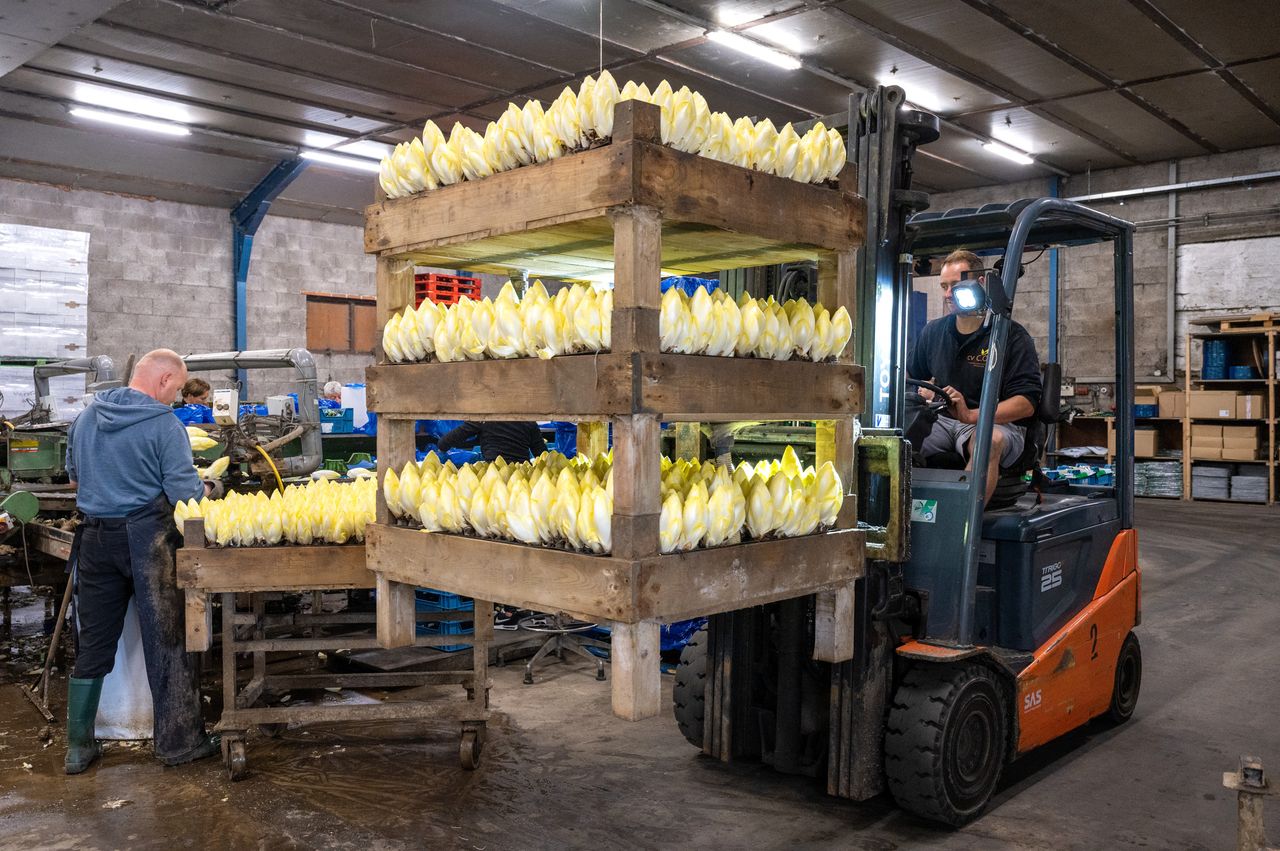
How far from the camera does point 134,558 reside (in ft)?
16.7

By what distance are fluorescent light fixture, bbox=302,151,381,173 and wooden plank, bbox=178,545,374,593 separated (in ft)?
40.2

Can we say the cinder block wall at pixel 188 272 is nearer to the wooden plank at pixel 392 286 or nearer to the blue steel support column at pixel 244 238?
the blue steel support column at pixel 244 238

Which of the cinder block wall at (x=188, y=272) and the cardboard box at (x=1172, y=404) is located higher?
the cinder block wall at (x=188, y=272)

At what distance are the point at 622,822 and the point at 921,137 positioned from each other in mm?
3188

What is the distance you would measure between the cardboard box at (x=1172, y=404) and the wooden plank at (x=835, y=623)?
1484 centimetres

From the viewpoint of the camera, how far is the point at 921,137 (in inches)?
175

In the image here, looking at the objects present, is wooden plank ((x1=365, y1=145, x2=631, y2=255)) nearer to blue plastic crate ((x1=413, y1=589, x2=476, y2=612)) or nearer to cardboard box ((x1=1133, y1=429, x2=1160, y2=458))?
blue plastic crate ((x1=413, y1=589, x2=476, y2=612))

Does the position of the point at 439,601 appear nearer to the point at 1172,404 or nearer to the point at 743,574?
the point at 743,574

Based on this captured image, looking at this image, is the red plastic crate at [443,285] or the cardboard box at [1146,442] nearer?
the red plastic crate at [443,285]

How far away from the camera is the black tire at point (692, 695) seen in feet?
16.6

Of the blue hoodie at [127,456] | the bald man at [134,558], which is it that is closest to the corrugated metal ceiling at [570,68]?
the blue hoodie at [127,456]

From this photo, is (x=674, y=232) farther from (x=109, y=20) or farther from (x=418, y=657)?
(x=109, y=20)

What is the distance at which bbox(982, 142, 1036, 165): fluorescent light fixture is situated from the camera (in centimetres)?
1586

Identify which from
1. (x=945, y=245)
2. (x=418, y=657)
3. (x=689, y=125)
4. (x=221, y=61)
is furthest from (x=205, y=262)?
(x=689, y=125)
